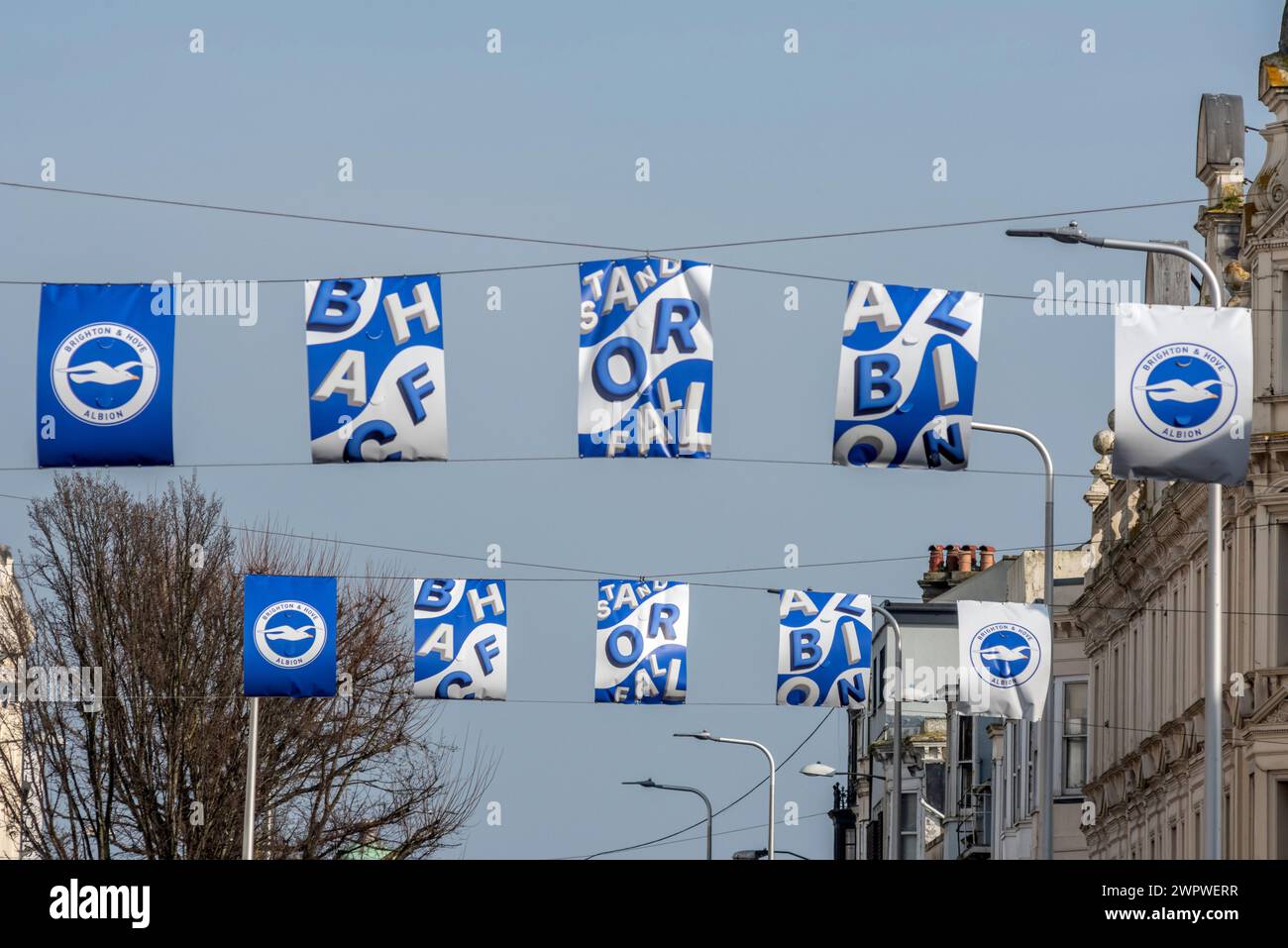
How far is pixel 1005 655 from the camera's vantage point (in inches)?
1448

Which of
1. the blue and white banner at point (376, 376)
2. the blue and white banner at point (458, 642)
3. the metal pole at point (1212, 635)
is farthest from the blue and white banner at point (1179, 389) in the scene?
the blue and white banner at point (458, 642)

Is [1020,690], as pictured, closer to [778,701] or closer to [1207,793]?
[778,701]

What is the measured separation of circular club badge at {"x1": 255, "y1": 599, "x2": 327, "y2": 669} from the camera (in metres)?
36.1

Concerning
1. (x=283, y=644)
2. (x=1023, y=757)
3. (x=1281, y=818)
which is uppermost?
(x=283, y=644)

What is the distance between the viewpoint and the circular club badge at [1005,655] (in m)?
36.7

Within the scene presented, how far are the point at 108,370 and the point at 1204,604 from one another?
71.8ft

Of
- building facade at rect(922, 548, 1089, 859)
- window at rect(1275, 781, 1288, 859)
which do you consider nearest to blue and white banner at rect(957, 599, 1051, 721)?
window at rect(1275, 781, 1288, 859)

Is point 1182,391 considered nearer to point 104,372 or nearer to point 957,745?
point 104,372

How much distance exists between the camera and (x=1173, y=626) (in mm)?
46938

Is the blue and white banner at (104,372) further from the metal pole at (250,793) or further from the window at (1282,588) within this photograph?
the metal pole at (250,793)

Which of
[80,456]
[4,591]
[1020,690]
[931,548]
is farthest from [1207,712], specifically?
[931,548]

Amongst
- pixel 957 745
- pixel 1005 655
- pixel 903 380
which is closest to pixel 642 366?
pixel 903 380

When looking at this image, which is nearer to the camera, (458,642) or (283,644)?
(458,642)
